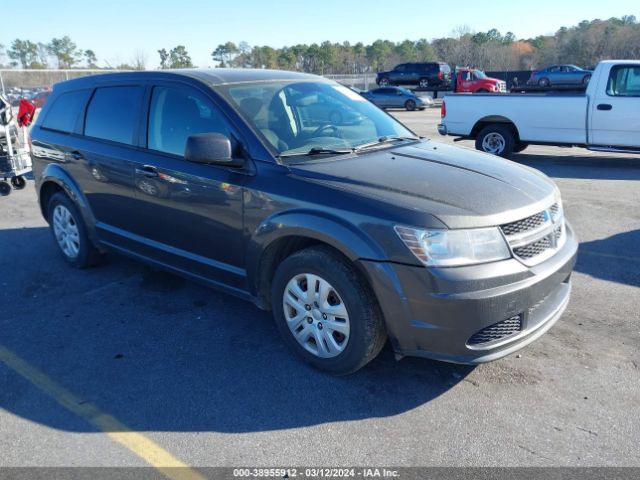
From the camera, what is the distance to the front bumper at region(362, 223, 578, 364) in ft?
9.59

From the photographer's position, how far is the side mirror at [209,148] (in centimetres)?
354

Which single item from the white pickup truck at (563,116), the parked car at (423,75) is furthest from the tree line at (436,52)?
the white pickup truck at (563,116)

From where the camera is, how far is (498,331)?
3105 mm

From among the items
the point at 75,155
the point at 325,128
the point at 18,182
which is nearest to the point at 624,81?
the point at 325,128

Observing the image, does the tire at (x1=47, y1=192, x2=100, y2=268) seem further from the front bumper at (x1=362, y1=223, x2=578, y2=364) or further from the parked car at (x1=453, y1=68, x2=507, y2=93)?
the parked car at (x1=453, y1=68, x2=507, y2=93)

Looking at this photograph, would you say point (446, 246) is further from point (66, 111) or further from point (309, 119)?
point (66, 111)

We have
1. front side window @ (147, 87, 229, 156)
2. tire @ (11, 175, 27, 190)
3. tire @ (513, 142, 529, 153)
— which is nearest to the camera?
front side window @ (147, 87, 229, 156)

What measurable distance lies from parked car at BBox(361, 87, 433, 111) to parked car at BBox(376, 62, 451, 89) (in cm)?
876

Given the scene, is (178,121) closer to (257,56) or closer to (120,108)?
(120,108)

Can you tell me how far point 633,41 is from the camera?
208 feet

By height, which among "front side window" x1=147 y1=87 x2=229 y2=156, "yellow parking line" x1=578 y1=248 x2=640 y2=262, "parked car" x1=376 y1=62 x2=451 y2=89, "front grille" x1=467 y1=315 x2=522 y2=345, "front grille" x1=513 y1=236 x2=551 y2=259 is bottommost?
"yellow parking line" x1=578 y1=248 x2=640 y2=262

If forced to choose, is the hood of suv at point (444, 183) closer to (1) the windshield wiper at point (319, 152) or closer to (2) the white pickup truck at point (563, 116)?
(1) the windshield wiper at point (319, 152)

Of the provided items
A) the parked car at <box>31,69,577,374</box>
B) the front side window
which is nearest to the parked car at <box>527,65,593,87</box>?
the parked car at <box>31,69,577,374</box>

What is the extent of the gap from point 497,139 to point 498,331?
919cm
